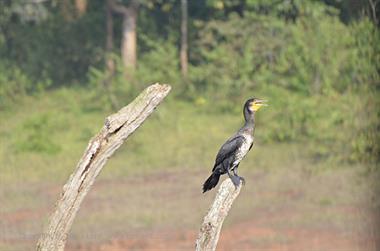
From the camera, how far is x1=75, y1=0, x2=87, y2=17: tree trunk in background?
1116 inches

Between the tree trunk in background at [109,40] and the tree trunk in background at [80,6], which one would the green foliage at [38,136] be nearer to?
the tree trunk in background at [109,40]

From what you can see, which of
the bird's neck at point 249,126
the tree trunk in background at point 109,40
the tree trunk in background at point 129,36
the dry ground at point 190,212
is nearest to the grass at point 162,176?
the dry ground at point 190,212

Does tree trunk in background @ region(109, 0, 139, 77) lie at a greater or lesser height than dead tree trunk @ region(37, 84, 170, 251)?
lesser

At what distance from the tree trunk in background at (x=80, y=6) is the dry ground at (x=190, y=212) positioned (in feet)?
34.6

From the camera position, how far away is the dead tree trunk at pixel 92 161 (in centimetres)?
604

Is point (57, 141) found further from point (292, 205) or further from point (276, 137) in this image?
point (292, 205)

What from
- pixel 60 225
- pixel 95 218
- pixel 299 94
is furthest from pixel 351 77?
pixel 60 225

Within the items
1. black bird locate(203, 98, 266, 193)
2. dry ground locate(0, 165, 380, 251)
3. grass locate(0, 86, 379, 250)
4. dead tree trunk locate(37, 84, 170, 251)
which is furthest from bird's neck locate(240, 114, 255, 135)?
dry ground locate(0, 165, 380, 251)

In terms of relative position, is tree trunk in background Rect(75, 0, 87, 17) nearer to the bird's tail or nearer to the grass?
the grass

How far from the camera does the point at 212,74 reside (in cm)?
2572

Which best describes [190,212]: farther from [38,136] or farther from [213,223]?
[213,223]

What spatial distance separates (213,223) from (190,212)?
9646 millimetres

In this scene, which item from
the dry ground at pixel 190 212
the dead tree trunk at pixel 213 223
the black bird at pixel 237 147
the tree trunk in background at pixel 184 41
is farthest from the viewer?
the tree trunk in background at pixel 184 41

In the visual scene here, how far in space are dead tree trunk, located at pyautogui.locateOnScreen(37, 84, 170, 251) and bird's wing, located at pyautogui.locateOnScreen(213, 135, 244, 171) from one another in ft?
7.19
